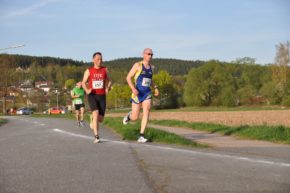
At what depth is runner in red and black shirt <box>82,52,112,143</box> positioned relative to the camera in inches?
412

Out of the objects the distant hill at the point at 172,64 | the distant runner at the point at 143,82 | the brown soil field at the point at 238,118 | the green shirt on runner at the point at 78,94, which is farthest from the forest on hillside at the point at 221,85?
the distant runner at the point at 143,82

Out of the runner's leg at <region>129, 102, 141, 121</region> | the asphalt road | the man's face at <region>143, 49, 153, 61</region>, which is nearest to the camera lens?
the asphalt road

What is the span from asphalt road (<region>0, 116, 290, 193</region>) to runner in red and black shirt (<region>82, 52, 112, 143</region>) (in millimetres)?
2345

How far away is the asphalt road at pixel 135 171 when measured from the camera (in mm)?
4867

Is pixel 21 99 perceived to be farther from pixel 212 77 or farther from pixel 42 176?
pixel 42 176

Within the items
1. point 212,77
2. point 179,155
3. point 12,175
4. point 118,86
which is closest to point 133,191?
point 12,175

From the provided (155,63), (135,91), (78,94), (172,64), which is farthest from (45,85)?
(135,91)

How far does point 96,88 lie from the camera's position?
10570 millimetres

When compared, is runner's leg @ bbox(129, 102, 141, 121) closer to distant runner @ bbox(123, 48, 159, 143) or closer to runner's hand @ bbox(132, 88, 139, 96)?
distant runner @ bbox(123, 48, 159, 143)

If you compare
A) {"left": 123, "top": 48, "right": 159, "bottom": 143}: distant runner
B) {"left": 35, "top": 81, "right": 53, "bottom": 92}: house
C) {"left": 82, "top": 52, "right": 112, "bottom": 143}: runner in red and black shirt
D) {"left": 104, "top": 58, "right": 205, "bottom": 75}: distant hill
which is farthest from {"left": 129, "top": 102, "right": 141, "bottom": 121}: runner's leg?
{"left": 104, "top": 58, "right": 205, "bottom": 75}: distant hill

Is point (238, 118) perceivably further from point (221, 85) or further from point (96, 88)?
point (221, 85)

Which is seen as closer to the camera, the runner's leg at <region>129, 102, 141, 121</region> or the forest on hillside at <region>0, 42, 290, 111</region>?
the runner's leg at <region>129, 102, 141, 121</region>

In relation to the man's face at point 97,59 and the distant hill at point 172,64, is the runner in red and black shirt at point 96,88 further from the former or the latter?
the distant hill at point 172,64

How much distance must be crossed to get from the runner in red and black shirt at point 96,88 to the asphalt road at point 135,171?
234cm
